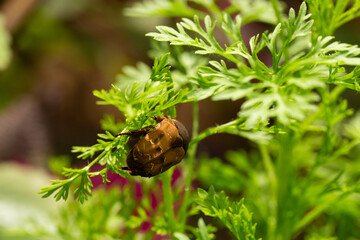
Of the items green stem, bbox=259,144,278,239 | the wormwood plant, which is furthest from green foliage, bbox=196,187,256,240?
green stem, bbox=259,144,278,239

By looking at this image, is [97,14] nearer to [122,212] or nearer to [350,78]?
[122,212]

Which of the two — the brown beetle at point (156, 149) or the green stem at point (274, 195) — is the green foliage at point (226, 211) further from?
the green stem at point (274, 195)

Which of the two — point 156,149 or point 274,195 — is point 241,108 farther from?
point 274,195

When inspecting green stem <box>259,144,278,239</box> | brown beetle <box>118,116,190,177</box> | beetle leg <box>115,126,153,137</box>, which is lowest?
green stem <box>259,144,278,239</box>

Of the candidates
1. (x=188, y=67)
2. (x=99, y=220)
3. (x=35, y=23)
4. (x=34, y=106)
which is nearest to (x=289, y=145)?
(x=188, y=67)

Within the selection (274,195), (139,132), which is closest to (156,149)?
(139,132)

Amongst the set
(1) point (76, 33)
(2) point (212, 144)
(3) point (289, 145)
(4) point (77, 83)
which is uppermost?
(3) point (289, 145)

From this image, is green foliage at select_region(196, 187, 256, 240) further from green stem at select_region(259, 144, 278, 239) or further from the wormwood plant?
green stem at select_region(259, 144, 278, 239)

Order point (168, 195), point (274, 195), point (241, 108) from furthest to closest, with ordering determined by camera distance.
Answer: point (274, 195), point (168, 195), point (241, 108)
